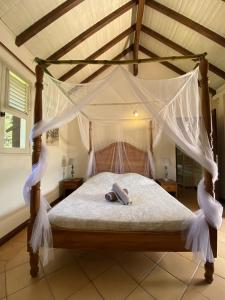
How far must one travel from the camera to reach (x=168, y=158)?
16.0ft

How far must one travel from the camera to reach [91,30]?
3.46 meters

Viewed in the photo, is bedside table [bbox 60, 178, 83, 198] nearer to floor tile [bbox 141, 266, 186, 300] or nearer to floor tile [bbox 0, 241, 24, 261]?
floor tile [bbox 0, 241, 24, 261]

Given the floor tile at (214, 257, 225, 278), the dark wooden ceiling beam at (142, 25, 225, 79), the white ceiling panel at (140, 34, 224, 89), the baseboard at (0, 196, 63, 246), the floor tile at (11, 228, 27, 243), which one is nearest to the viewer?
the floor tile at (214, 257, 225, 278)

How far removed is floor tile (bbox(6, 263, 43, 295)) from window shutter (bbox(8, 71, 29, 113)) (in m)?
2.19

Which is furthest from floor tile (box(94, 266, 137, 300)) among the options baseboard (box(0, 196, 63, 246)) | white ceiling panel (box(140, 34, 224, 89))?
white ceiling panel (box(140, 34, 224, 89))

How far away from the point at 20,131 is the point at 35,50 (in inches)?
57.8

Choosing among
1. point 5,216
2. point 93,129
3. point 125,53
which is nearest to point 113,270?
point 5,216

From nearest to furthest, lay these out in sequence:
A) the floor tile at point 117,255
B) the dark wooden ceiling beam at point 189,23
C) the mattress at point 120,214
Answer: the mattress at point 120,214
the floor tile at point 117,255
the dark wooden ceiling beam at point 189,23

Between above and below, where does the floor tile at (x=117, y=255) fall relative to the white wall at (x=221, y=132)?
below

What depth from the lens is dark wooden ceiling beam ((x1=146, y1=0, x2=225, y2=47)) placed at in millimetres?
3314

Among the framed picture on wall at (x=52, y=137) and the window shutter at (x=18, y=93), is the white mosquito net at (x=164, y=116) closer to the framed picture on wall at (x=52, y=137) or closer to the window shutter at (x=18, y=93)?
the window shutter at (x=18, y=93)

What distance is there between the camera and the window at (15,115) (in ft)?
8.95

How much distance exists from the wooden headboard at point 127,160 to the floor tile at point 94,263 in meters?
2.38

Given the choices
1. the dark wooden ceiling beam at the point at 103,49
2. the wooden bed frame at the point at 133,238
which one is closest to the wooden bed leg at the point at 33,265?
the wooden bed frame at the point at 133,238
